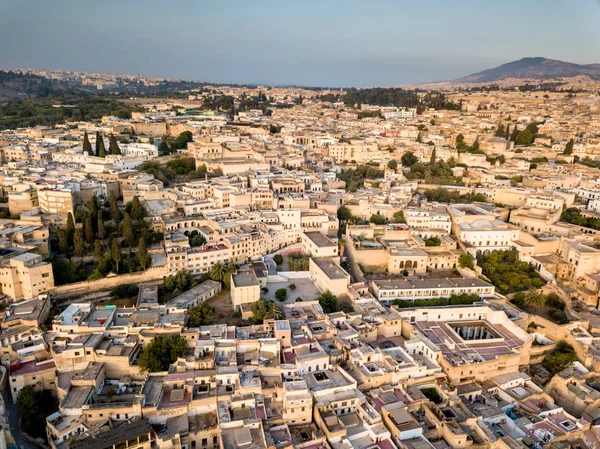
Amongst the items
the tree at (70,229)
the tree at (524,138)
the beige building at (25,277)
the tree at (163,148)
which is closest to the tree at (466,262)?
the beige building at (25,277)

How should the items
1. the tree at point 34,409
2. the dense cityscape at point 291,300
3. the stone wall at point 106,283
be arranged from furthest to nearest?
the stone wall at point 106,283 → the tree at point 34,409 → the dense cityscape at point 291,300

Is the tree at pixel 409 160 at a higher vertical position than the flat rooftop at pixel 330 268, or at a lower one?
higher

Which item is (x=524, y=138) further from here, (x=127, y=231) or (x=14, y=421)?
(x=14, y=421)

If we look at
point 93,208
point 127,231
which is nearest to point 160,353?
point 127,231

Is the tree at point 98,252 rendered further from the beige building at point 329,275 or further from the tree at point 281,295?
the beige building at point 329,275

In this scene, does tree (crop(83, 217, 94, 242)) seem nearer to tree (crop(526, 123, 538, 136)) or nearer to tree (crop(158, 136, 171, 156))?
tree (crop(158, 136, 171, 156))

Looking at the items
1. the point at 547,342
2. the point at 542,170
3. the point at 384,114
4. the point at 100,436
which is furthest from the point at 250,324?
the point at 384,114
